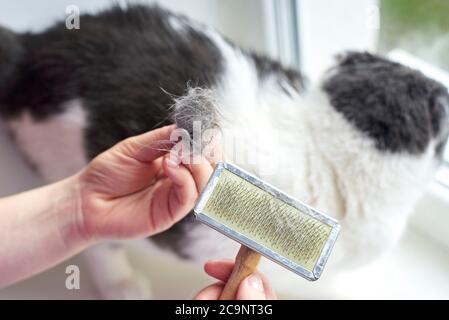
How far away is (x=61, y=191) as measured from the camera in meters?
0.60

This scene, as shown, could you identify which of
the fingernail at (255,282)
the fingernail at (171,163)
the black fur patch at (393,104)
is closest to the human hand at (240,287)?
the fingernail at (255,282)

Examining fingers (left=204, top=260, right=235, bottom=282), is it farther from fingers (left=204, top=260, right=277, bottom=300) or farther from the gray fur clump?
the gray fur clump

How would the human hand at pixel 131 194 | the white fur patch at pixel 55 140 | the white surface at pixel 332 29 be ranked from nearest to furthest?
the human hand at pixel 131 194 → the white fur patch at pixel 55 140 → the white surface at pixel 332 29

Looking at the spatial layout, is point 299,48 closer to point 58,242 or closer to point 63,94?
point 63,94

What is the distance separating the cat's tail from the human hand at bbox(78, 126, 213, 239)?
0.21m

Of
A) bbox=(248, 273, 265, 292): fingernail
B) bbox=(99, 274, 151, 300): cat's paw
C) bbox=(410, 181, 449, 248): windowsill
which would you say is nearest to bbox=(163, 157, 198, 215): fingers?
bbox=(248, 273, 265, 292): fingernail

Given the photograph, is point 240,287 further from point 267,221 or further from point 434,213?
point 434,213

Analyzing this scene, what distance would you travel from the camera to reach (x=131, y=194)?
0.58 metres

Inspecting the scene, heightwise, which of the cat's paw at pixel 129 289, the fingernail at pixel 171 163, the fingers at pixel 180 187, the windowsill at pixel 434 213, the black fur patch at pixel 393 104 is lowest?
the cat's paw at pixel 129 289

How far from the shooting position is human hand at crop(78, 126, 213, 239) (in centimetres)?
52

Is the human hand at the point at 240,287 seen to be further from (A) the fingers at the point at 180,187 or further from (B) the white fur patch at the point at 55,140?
(B) the white fur patch at the point at 55,140

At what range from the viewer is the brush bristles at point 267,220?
15.8 inches

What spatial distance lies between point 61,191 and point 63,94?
0.46 ft
